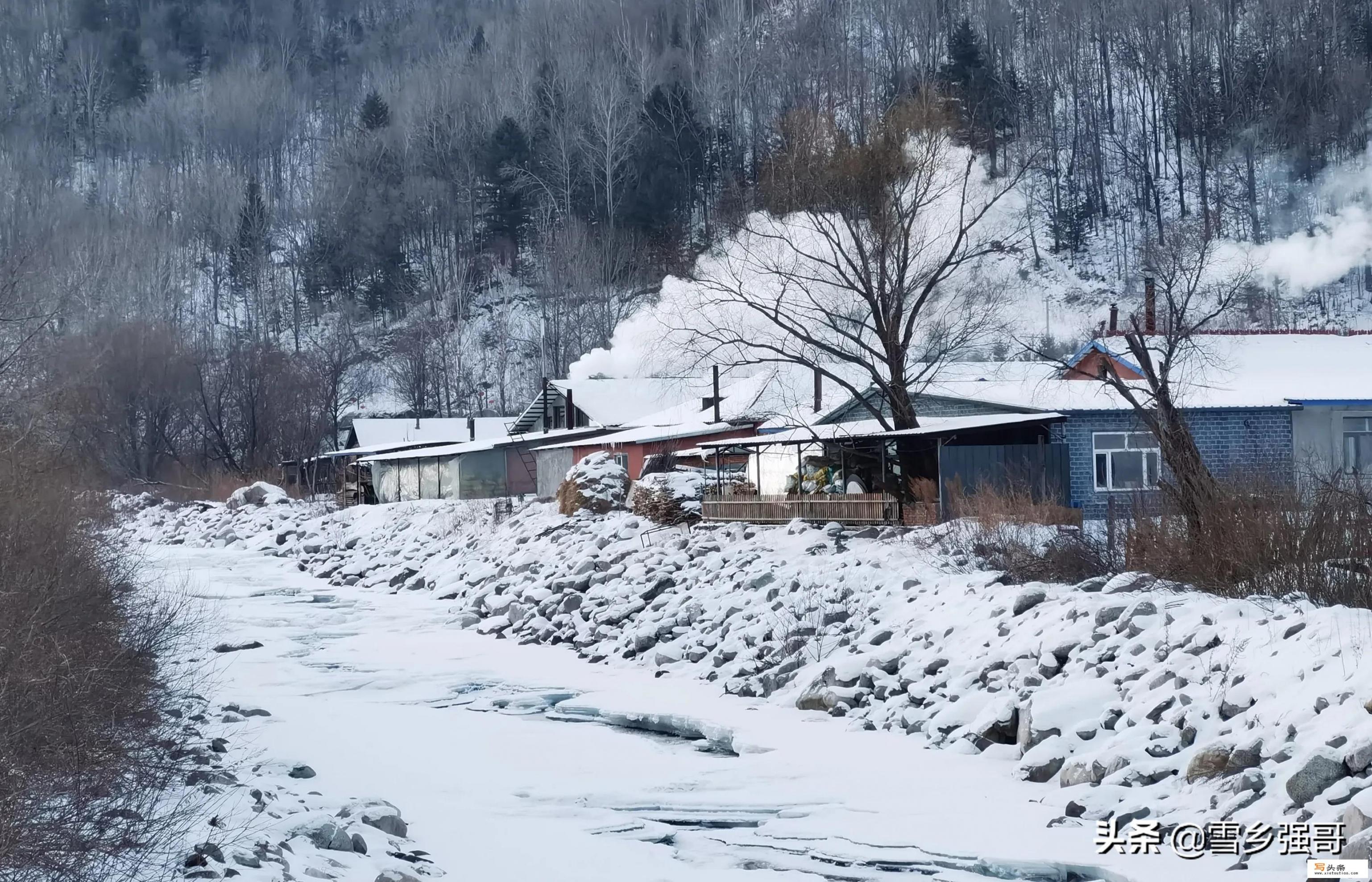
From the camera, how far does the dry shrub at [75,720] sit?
7285 millimetres

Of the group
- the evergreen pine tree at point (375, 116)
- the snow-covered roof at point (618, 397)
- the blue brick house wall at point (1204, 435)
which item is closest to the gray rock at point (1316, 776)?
the blue brick house wall at point (1204, 435)

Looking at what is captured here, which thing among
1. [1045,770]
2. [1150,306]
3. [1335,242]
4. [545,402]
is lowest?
[1045,770]

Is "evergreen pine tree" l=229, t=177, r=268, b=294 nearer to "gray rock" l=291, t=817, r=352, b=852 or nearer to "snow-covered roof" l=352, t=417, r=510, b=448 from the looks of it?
"snow-covered roof" l=352, t=417, r=510, b=448

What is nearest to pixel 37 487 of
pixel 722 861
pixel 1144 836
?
pixel 722 861

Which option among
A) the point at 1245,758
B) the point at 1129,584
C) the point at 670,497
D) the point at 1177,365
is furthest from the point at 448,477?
the point at 1245,758

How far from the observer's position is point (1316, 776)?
8984 millimetres

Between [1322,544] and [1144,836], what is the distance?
17.2 feet

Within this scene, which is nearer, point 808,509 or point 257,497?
point 808,509

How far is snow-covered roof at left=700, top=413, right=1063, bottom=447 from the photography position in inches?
1066

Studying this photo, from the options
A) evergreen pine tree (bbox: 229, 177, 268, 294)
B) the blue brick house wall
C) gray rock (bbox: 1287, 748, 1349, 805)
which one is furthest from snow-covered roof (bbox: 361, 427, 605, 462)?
evergreen pine tree (bbox: 229, 177, 268, 294)

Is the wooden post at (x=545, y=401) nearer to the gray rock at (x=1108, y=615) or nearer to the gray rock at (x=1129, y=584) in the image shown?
the gray rock at (x=1129, y=584)

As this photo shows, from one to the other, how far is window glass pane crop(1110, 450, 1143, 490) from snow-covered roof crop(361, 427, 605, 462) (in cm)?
2237

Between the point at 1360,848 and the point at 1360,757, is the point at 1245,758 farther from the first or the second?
the point at 1360,848

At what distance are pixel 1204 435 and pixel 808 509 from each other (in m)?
10.8
